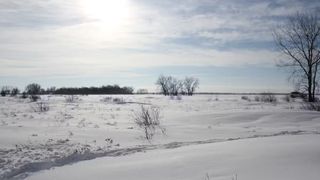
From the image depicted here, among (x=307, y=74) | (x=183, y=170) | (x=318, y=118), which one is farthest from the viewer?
(x=307, y=74)

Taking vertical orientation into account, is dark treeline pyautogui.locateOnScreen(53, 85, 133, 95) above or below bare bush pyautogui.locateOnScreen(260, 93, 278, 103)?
above

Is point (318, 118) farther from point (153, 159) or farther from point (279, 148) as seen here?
point (153, 159)

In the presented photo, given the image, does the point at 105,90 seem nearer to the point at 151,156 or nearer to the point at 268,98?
the point at 268,98

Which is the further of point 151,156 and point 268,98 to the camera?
point 268,98

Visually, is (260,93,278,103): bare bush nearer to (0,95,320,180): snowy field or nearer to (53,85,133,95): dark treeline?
(0,95,320,180): snowy field

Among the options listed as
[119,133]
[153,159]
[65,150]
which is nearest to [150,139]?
[119,133]

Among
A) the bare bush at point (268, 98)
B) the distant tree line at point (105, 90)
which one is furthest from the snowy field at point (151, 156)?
the distant tree line at point (105, 90)

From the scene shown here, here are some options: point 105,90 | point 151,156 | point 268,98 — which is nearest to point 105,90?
point 105,90

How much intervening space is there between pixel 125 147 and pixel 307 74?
2720cm

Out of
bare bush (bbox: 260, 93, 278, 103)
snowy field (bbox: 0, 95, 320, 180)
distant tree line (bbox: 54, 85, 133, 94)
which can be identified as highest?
distant tree line (bbox: 54, 85, 133, 94)

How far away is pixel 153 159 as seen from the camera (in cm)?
729

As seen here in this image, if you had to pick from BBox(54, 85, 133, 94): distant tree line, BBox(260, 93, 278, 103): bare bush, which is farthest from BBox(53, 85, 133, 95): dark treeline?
BBox(260, 93, 278, 103): bare bush

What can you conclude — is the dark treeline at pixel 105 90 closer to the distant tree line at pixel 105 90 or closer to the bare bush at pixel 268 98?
the distant tree line at pixel 105 90

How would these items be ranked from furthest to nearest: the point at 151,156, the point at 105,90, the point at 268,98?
1. the point at 105,90
2. the point at 268,98
3. the point at 151,156
